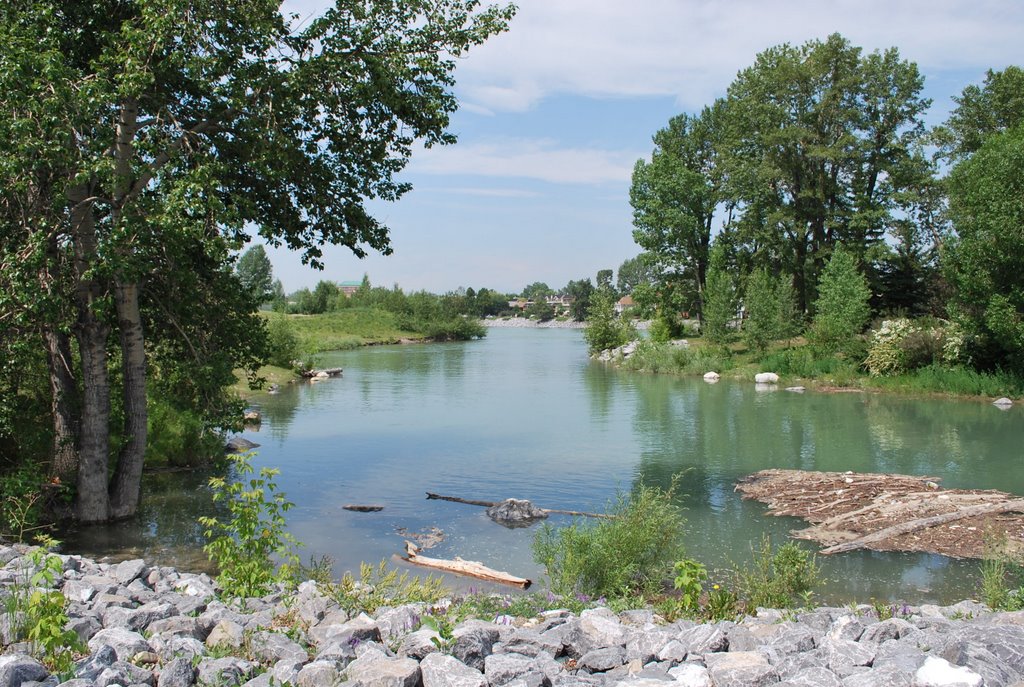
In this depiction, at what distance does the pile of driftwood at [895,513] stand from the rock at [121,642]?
8410 mm

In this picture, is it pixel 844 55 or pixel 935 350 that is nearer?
pixel 935 350

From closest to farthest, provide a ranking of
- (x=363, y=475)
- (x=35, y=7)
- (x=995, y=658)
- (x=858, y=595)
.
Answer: (x=995, y=658), (x=858, y=595), (x=35, y=7), (x=363, y=475)

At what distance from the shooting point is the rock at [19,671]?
4.54 m

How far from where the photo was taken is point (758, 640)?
5.44m

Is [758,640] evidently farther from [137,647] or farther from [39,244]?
[39,244]

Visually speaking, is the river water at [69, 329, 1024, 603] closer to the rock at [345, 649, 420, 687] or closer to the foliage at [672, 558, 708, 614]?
the foliage at [672, 558, 708, 614]

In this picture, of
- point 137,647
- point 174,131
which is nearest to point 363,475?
point 174,131

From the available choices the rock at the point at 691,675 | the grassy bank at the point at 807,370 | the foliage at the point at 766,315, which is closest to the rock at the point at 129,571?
the rock at the point at 691,675

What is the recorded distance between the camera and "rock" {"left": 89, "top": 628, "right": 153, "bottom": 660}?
206 inches

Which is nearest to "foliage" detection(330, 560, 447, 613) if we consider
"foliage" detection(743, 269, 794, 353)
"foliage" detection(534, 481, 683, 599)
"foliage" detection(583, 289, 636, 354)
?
"foliage" detection(534, 481, 683, 599)

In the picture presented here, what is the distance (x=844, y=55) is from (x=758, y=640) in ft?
134

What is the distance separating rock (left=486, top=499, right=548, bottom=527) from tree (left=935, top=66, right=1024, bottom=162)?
29.6 metres

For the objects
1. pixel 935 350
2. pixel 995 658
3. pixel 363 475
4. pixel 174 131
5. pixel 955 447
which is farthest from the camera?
pixel 935 350

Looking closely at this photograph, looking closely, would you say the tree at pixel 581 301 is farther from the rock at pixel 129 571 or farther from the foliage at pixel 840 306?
the rock at pixel 129 571
